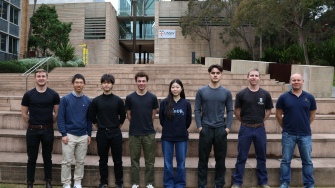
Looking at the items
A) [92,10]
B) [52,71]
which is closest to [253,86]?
[52,71]

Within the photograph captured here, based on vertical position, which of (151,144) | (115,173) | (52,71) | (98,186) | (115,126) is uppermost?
(52,71)

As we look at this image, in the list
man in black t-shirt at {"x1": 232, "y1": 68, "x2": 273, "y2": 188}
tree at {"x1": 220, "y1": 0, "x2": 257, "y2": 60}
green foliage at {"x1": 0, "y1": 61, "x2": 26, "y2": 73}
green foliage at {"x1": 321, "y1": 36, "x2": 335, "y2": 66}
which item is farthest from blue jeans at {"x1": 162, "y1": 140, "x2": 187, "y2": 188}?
tree at {"x1": 220, "y1": 0, "x2": 257, "y2": 60}

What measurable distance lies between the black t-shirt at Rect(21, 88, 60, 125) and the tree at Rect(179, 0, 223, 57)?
2470 cm

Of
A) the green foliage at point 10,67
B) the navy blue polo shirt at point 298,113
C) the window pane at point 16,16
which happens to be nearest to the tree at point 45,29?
the window pane at point 16,16

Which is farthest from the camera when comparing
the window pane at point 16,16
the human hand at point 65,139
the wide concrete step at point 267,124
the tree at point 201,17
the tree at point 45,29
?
the tree at point 201,17

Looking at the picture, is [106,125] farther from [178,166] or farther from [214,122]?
[214,122]

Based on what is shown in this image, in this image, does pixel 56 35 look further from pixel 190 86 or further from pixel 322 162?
pixel 322 162

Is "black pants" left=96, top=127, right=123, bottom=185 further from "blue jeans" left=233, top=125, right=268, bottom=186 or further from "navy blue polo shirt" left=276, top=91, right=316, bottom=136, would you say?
"navy blue polo shirt" left=276, top=91, right=316, bottom=136

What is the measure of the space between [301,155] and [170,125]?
208 cm

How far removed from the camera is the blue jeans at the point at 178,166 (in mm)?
3768

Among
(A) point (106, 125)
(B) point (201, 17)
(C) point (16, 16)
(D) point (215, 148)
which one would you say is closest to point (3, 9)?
(C) point (16, 16)

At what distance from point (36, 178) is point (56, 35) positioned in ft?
79.6

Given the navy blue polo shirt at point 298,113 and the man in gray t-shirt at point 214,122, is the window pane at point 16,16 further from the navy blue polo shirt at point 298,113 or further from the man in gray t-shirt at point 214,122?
the navy blue polo shirt at point 298,113

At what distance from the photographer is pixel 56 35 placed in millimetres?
25453
